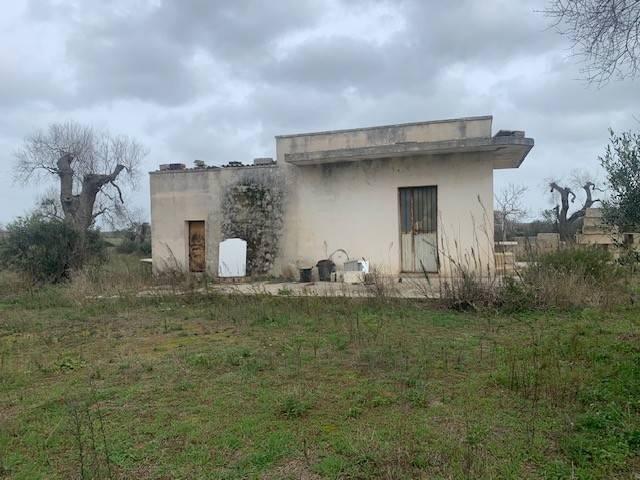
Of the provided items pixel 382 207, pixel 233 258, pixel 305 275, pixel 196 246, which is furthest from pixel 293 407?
pixel 196 246

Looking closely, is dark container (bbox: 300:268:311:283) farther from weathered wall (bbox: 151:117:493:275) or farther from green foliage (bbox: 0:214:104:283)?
green foliage (bbox: 0:214:104:283)

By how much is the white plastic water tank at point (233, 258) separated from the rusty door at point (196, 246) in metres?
1.11

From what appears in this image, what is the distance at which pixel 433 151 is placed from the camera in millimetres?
12547

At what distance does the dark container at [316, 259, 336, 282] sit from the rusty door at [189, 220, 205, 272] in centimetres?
407

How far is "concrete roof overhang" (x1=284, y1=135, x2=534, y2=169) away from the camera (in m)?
11.8

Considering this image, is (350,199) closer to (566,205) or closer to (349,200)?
(349,200)

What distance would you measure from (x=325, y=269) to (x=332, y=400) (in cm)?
963

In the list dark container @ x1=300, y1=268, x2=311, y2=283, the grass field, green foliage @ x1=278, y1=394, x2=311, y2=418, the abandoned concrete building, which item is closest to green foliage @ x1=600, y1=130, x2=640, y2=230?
the grass field

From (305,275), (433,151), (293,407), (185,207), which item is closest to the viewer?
(293,407)

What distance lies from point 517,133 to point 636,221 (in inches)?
305

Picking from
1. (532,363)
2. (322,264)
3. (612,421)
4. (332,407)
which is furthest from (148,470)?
(322,264)

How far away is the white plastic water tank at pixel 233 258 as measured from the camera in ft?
48.3

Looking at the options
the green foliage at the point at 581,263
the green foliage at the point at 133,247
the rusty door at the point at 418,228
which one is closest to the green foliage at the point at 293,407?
the green foliage at the point at 581,263

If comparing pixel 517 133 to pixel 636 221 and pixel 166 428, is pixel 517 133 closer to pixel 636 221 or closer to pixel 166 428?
pixel 636 221
